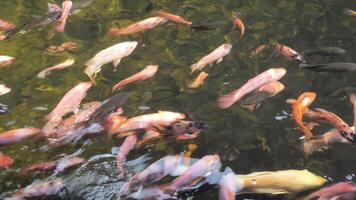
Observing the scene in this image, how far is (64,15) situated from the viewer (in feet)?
16.5

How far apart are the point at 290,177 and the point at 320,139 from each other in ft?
1.72

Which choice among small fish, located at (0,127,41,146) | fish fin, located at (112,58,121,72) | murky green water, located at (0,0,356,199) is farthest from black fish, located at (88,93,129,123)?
fish fin, located at (112,58,121,72)

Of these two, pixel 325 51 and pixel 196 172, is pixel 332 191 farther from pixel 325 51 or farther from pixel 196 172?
pixel 325 51

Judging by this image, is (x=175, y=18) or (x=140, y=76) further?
(x=175, y=18)

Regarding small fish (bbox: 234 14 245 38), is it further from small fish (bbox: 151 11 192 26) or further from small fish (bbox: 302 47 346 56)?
small fish (bbox: 302 47 346 56)

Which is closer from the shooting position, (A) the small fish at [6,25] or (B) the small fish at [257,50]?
(B) the small fish at [257,50]

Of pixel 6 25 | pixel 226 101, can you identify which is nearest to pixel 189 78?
pixel 226 101

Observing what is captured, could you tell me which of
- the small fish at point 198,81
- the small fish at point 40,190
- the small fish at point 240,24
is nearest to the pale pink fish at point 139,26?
the small fish at point 240,24

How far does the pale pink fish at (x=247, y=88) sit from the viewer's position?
3.78 m

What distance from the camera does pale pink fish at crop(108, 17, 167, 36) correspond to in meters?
4.71

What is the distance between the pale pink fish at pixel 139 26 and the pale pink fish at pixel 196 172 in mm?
1963

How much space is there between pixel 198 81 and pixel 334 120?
48.6 inches

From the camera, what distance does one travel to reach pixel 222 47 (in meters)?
4.43

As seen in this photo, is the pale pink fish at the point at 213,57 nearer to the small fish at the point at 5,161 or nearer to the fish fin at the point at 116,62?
the fish fin at the point at 116,62
